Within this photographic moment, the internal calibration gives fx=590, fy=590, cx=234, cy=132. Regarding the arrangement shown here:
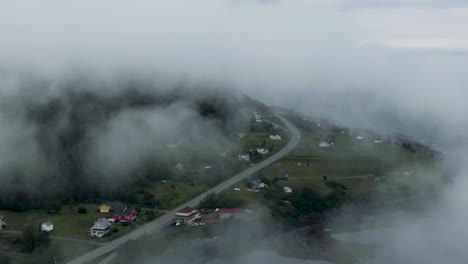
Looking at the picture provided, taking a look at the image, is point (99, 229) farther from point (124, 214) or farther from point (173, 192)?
point (173, 192)

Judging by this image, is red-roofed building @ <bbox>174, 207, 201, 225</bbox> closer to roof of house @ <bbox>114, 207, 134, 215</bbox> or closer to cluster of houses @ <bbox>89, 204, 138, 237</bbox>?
cluster of houses @ <bbox>89, 204, 138, 237</bbox>

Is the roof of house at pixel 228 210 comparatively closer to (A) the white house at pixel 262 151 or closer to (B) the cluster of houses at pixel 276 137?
(A) the white house at pixel 262 151

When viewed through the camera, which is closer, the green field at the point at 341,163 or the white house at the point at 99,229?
the white house at the point at 99,229

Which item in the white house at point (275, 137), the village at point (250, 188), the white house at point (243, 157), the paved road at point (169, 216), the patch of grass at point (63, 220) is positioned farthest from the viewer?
the white house at point (275, 137)

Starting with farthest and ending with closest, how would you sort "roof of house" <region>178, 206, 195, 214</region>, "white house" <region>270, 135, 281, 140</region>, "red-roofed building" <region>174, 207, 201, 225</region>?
1. "white house" <region>270, 135, 281, 140</region>
2. "roof of house" <region>178, 206, 195, 214</region>
3. "red-roofed building" <region>174, 207, 201, 225</region>

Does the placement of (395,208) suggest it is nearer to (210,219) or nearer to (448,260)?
(448,260)

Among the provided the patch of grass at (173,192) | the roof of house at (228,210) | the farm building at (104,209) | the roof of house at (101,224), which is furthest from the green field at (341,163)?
the roof of house at (101,224)

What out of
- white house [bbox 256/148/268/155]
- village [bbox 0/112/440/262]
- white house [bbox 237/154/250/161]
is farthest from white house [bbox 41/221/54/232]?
white house [bbox 256/148/268/155]
